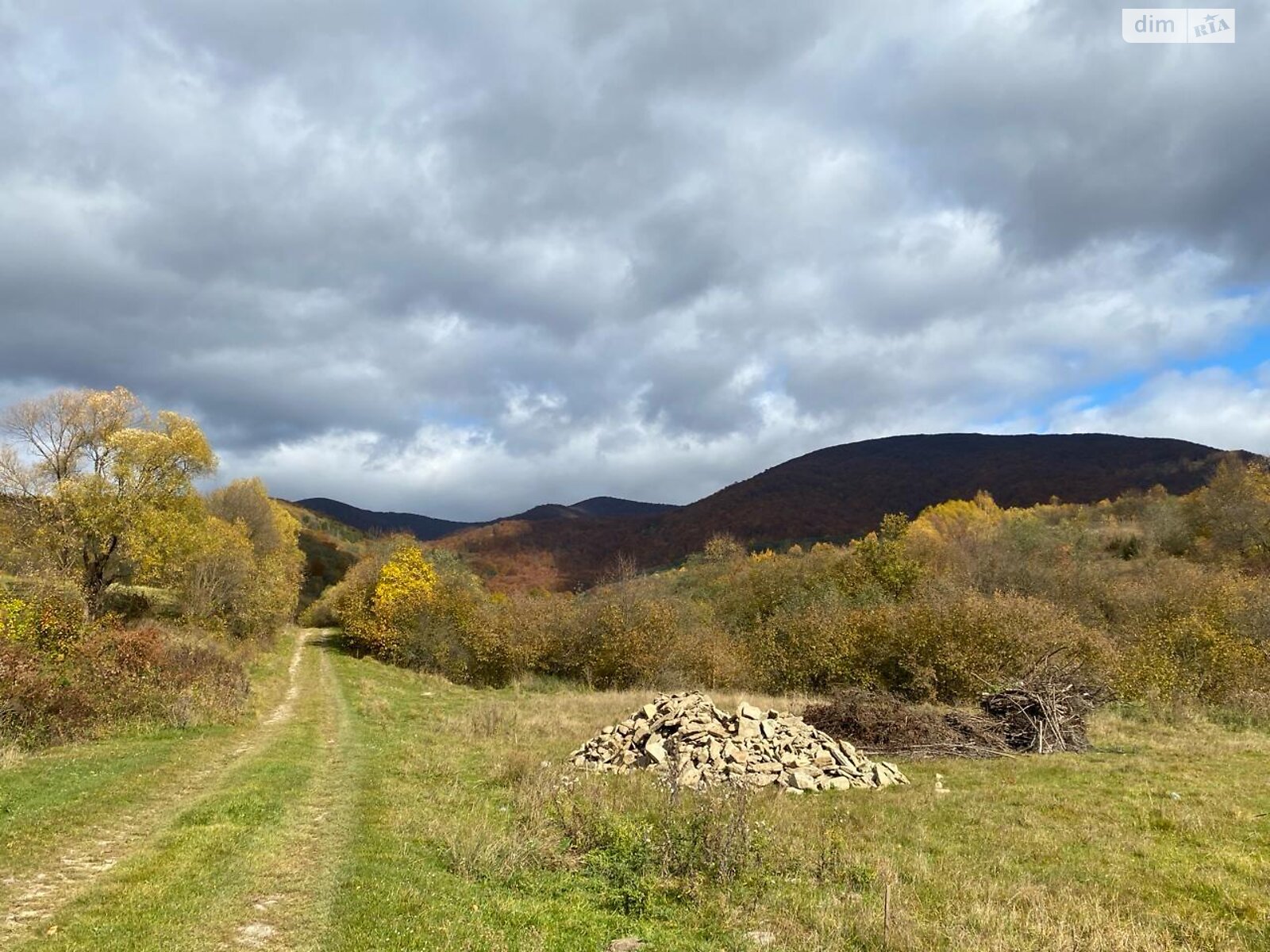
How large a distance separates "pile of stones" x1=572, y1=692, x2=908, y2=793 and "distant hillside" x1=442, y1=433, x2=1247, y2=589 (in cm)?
10748

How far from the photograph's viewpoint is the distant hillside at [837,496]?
144625 millimetres

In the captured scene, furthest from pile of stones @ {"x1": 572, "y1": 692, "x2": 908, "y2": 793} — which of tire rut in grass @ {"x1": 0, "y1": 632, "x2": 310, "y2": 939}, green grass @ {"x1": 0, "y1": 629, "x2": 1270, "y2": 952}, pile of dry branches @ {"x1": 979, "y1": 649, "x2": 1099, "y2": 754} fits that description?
tire rut in grass @ {"x1": 0, "y1": 632, "x2": 310, "y2": 939}

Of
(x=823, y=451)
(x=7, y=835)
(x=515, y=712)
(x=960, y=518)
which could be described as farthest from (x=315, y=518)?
(x=7, y=835)

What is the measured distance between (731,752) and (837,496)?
153130 mm

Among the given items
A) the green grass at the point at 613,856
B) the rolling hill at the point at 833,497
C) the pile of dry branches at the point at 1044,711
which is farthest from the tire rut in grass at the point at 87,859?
the rolling hill at the point at 833,497

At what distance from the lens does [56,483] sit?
3606 centimetres

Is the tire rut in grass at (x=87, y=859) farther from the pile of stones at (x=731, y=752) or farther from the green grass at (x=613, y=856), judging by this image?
the pile of stones at (x=731, y=752)

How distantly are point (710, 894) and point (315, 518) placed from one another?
200 meters

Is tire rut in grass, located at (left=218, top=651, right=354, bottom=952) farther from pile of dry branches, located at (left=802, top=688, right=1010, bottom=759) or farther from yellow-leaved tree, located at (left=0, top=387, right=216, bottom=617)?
yellow-leaved tree, located at (left=0, top=387, right=216, bottom=617)

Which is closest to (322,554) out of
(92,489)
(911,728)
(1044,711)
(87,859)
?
(92,489)

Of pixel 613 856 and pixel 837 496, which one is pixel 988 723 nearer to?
pixel 613 856

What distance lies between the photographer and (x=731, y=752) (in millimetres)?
18359

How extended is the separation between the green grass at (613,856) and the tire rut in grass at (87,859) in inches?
4.1

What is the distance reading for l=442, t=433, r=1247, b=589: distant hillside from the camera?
474 ft
